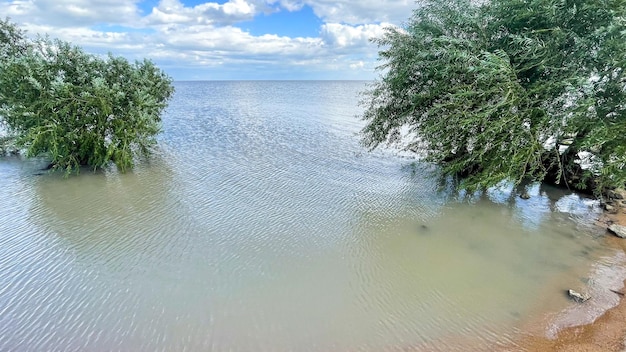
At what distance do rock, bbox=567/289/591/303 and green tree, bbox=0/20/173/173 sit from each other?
47.5 feet

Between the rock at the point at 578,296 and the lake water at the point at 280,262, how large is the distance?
0.57ft

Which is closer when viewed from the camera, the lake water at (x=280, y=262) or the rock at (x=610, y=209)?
the lake water at (x=280, y=262)

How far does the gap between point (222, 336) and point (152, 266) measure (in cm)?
292

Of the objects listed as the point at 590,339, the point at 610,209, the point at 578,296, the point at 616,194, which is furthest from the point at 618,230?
the point at 590,339

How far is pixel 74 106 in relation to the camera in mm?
12852

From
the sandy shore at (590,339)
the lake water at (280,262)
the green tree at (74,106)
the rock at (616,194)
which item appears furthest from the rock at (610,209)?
the green tree at (74,106)

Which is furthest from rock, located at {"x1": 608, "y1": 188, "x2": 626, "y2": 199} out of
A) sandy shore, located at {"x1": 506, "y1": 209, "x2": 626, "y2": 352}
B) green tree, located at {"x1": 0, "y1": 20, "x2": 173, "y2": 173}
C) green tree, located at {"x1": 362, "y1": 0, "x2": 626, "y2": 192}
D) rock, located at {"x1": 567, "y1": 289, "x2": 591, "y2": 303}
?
green tree, located at {"x1": 0, "y1": 20, "x2": 173, "y2": 173}

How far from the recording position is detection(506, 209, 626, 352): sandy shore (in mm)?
5770

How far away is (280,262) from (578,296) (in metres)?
6.25

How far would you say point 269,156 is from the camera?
17.5 metres

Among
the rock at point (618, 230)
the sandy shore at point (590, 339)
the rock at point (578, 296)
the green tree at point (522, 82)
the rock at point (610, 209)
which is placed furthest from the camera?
the rock at point (610, 209)

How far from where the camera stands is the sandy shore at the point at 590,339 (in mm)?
5770

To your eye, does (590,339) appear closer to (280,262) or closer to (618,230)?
(618,230)

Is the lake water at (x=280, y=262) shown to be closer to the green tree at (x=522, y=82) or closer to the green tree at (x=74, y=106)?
the green tree at (x=74, y=106)
